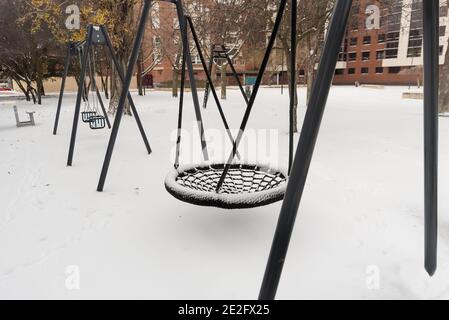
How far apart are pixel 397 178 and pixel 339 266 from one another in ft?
7.06

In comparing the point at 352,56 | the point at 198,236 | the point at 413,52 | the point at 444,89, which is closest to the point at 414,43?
the point at 413,52

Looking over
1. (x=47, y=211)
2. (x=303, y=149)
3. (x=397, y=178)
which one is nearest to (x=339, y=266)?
(x=303, y=149)

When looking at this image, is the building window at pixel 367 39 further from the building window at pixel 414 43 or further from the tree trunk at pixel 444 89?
the tree trunk at pixel 444 89

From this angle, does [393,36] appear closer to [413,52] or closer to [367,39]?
[367,39]

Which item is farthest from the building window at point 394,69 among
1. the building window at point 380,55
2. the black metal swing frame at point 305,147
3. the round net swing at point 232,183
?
the black metal swing frame at point 305,147

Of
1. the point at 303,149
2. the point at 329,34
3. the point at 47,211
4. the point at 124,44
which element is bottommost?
the point at 47,211

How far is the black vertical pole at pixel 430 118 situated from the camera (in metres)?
1.62

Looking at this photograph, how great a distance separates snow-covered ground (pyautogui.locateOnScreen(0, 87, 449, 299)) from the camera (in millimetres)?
1788

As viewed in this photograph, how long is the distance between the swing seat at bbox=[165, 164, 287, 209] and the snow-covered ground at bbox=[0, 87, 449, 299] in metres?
0.24

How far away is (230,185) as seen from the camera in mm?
2805

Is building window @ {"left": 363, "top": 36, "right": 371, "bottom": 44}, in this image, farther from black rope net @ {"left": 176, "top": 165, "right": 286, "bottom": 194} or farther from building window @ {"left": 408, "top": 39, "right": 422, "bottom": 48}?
black rope net @ {"left": 176, "top": 165, "right": 286, "bottom": 194}

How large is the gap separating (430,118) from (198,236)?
65.4 inches

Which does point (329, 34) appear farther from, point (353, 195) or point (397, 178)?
point (397, 178)
